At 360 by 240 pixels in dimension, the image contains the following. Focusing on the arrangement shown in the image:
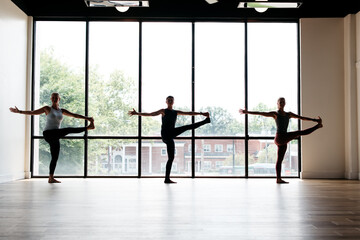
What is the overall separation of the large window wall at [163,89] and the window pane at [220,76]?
0.06ft

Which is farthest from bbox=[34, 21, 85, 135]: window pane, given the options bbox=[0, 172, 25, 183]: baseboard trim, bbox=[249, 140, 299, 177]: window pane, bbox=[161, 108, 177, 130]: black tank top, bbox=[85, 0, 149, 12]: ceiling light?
bbox=[249, 140, 299, 177]: window pane

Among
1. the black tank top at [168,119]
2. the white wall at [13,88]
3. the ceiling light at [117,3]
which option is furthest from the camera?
the black tank top at [168,119]

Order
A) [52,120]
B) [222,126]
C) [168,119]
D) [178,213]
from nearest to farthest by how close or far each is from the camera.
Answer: [178,213] → [52,120] → [168,119] → [222,126]

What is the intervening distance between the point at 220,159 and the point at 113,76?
2.58 meters

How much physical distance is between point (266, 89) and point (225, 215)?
182 inches

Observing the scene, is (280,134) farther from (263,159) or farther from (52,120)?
(52,120)

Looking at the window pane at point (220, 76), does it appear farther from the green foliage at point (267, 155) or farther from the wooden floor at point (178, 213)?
the wooden floor at point (178, 213)

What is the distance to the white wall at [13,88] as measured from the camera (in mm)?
6691

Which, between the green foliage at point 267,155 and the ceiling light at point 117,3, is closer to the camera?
the ceiling light at point 117,3

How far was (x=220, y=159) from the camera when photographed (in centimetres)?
780

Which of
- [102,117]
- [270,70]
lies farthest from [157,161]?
[270,70]

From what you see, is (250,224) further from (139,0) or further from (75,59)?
(75,59)

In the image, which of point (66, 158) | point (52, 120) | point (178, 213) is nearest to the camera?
point (178, 213)

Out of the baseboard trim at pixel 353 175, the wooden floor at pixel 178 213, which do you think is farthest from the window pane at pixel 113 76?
the baseboard trim at pixel 353 175
